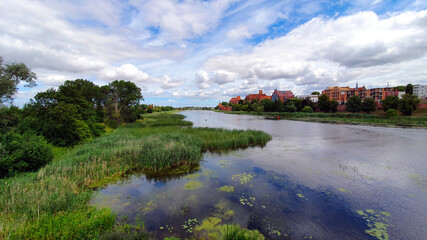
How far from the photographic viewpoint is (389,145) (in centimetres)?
2236

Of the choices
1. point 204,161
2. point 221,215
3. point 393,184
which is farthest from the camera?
point 204,161

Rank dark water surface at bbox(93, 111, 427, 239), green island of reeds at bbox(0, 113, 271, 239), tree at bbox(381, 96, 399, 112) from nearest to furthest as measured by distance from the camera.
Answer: green island of reeds at bbox(0, 113, 271, 239) < dark water surface at bbox(93, 111, 427, 239) < tree at bbox(381, 96, 399, 112)

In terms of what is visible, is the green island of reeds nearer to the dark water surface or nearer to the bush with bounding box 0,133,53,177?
the bush with bounding box 0,133,53,177

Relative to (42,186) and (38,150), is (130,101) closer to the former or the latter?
(38,150)

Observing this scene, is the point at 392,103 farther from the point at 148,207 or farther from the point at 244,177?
the point at 148,207

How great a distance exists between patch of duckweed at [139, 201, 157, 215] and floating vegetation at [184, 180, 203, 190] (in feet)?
7.41

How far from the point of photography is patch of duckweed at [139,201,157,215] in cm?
804

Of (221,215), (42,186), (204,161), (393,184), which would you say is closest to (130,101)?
(204,161)

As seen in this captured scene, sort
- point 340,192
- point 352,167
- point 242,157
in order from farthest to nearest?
point 242,157 < point 352,167 < point 340,192

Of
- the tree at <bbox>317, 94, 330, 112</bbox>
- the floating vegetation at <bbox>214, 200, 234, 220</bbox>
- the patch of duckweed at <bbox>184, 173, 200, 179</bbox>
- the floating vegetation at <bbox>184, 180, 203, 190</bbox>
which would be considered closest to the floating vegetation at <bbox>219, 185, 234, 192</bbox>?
the floating vegetation at <bbox>184, 180, 203, 190</bbox>

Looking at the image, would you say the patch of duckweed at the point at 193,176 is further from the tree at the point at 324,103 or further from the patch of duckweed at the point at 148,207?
the tree at the point at 324,103

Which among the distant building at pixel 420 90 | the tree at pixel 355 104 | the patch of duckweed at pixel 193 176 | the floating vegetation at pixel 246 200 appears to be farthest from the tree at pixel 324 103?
the floating vegetation at pixel 246 200

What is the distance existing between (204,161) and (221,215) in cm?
839

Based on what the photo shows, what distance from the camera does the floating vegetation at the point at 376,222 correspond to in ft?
22.3
